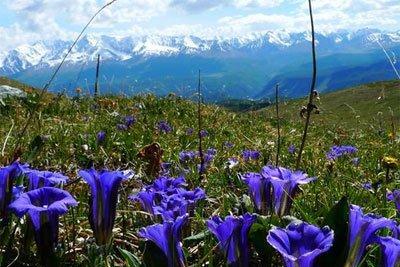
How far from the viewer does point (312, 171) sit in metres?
5.59

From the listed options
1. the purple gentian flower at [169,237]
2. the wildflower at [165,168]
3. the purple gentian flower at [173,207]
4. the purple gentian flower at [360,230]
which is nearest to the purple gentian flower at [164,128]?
the wildflower at [165,168]

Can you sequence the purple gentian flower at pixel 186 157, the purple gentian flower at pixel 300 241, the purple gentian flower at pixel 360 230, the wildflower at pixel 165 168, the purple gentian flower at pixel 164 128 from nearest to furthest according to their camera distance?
the purple gentian flower at pixel 300 241 → the purple gentian flower at pixel 360 230 → the wildflower at pixel 165 168 → the purple gentian flower at pixel 186 157 → the purple gentian flower at pixel 164 128

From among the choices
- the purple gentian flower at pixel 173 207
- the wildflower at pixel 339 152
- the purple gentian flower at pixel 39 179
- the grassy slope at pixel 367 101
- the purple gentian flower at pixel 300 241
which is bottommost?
the grassy slope at pixel 367 101

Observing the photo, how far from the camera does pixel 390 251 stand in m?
1.80

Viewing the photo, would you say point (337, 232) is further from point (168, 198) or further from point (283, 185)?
point (168, 198)

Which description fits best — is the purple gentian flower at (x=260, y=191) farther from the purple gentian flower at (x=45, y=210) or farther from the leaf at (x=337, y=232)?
the purple gentian flower at (x=45, y=210)

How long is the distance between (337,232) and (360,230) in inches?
15.5

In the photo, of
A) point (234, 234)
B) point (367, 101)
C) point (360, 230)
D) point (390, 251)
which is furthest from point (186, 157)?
point (367, 101)

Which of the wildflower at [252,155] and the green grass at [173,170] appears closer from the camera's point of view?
the green grass at [173,170]

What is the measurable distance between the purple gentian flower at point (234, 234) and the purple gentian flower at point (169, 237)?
0.13 m

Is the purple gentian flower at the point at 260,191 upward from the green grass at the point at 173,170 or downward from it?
upward

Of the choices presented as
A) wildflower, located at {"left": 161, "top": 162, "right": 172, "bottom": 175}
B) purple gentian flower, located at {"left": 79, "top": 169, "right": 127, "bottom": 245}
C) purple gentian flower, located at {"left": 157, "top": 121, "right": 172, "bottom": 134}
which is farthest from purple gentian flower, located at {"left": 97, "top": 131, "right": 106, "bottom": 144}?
purple gentian flower, located at {"left": 79, "top": 169, "right": 127, "bottom": 245}

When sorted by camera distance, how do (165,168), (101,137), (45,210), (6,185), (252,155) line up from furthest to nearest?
(101,137) < (252,155) < (165,168) < (6,185) < (45,210)

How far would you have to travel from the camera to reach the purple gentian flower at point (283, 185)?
8.74ft
